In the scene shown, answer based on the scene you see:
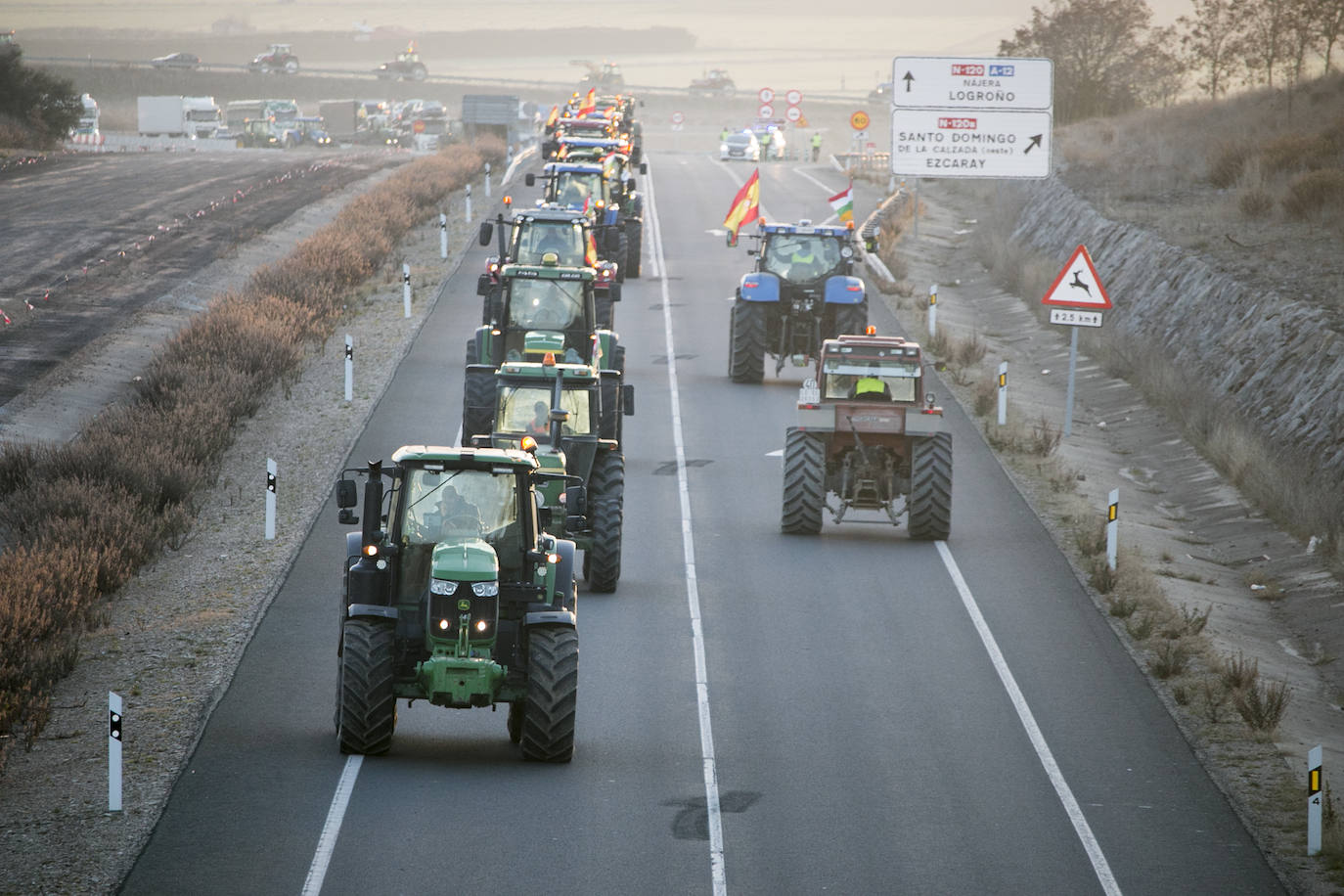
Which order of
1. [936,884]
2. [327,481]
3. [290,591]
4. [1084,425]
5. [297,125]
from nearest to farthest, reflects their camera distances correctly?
1. [936,884]
2. [290,591]
3. [327,481]
4. [1084,425]
5. [297,125]

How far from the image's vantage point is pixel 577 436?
19547mm

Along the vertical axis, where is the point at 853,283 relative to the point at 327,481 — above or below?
above

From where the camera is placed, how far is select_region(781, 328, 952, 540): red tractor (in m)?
22.1

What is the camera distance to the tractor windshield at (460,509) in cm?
1381

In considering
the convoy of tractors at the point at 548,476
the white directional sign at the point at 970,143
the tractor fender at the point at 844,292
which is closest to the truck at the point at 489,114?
the white directional sign at the point at 970,143

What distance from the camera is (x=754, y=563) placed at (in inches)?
841

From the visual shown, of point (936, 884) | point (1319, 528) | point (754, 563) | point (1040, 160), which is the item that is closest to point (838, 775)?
point (936, 884)

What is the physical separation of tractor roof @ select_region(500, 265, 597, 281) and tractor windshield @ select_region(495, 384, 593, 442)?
229 inches

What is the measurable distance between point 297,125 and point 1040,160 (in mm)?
60254

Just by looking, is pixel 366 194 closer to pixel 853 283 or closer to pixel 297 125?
pixel 853 283

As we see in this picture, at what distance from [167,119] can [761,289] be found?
6824 centimetres

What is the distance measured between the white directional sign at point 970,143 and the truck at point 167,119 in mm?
60700

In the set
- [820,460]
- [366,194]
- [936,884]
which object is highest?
[366,194]

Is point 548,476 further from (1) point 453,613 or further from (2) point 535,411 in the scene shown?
(2) point 535,411
